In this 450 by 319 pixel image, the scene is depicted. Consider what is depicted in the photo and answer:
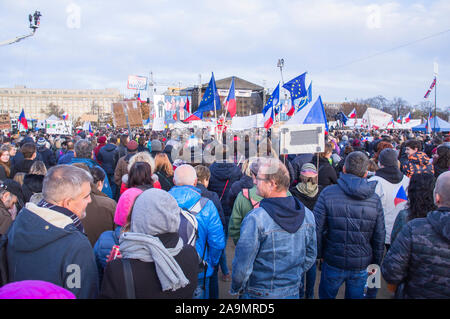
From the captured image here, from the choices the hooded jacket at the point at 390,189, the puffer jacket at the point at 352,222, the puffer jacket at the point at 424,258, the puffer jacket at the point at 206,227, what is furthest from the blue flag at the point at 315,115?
the puffer jacket at the point at 424,258

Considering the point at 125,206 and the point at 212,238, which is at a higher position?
the point at 125,206

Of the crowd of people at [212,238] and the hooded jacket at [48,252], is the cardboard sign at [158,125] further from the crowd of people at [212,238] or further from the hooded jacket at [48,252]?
the hooded jacket at [48,252]

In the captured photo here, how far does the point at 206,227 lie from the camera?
297 centimetres

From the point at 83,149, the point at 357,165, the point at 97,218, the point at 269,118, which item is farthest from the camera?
the point at 269,118

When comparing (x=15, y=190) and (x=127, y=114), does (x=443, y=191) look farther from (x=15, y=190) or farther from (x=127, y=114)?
(x=127, y=114)

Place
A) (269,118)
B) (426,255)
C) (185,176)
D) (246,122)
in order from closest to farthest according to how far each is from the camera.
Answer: (426,255)
(185,176)
(269,118)
(246,122)

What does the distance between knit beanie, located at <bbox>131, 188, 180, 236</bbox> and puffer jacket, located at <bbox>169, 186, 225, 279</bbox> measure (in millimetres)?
1027

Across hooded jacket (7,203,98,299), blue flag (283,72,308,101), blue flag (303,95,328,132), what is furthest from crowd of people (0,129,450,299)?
blue flag (283,72,308,101)

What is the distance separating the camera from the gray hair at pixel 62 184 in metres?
1.96

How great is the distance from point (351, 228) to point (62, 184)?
244 centimetres

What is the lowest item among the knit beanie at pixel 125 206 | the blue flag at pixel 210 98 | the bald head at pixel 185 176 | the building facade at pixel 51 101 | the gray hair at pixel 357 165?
the knit beanie at pixel 125 206

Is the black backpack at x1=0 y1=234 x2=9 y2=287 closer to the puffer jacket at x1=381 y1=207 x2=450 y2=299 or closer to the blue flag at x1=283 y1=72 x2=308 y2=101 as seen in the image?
the puffer jacket at x1=381 y1=207 x2=450 y2=299

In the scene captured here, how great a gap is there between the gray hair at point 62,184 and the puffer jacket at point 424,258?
7.11 feet

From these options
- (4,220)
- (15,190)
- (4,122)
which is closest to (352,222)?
(4,220)
